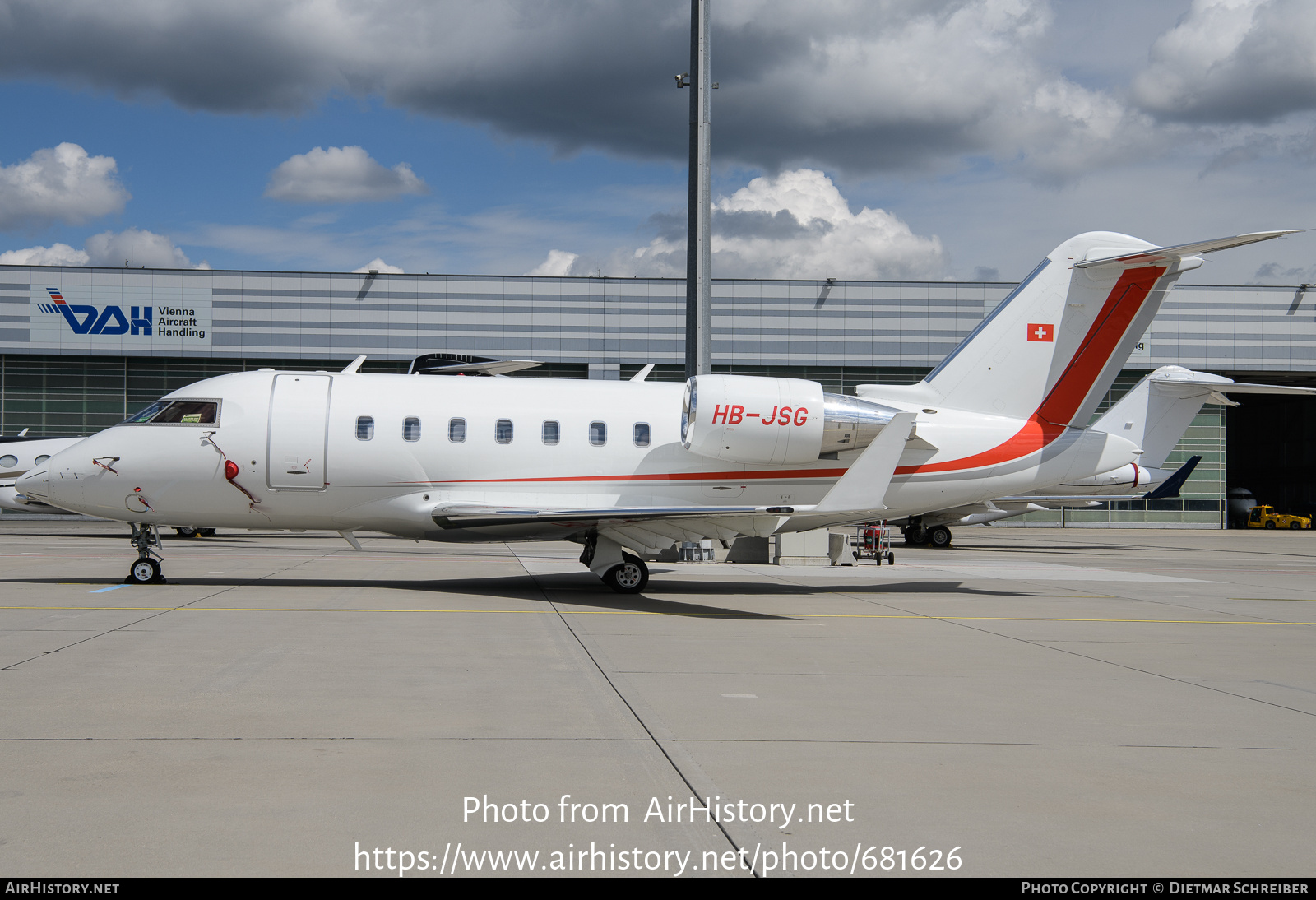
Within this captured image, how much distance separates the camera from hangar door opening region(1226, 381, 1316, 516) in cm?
7494

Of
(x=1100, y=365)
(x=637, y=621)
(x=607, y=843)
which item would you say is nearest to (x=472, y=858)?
(x=607, y=843)

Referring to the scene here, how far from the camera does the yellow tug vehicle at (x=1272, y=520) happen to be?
69875mm

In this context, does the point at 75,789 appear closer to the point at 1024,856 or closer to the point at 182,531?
the point at 1024,856

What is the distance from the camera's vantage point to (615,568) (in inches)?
677

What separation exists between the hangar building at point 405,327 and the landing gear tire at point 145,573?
3785 cm

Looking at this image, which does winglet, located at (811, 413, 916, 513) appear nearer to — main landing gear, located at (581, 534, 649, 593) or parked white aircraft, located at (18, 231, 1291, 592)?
parked white aircraft, located at (18, 231, 1291, 592)

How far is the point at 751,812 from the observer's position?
5.21 metres

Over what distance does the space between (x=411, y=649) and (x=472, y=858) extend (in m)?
6.32

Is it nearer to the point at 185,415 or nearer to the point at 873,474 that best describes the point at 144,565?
the point at 185,415

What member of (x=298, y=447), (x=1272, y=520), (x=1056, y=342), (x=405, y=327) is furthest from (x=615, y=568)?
(x=1272, y=520)

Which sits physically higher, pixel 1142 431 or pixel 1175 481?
pixel 1142 431

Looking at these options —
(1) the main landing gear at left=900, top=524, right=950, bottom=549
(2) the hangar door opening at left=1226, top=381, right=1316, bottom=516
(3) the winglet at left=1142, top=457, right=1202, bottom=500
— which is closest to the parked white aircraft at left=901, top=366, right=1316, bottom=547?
(1) the main landing gear at left=900, top=524, right=950, bottom=549

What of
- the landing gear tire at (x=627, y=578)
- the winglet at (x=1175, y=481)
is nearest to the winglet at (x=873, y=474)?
the landing gear tire at (x=627, y=578)

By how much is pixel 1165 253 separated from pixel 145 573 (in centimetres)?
1765
